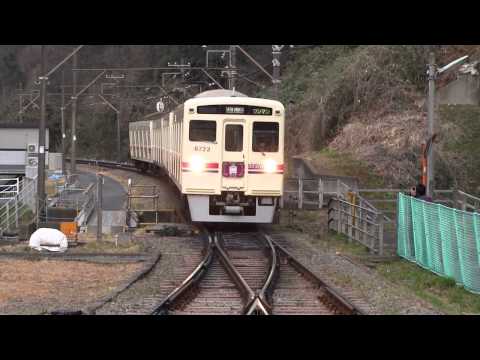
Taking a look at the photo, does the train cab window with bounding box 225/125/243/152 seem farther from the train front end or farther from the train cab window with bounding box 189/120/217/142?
the train cab window with bounding box 189/120/217/142

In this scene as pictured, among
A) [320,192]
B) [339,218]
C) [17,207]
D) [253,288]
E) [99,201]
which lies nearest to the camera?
[253,288]

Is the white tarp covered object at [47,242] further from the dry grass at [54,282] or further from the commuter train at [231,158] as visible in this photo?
the commuter train at [231,158]

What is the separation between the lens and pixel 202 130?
17.9m

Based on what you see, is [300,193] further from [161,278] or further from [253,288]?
[253,288]

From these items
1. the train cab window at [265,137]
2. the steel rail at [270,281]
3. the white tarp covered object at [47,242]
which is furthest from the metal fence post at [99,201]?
the train cab window at [265,137]

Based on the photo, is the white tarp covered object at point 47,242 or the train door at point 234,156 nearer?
the white tarp covered object at point 47,242

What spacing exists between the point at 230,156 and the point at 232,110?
1067 mm

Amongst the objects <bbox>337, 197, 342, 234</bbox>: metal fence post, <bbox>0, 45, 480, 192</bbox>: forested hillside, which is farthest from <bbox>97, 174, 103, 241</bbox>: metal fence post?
<bbox>0, 45, 480, 192</bbox>: forested hillside

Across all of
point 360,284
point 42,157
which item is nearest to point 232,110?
point 42,157

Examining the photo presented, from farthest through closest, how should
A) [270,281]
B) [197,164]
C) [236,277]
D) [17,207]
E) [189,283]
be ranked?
[17,207] → [197,164] → [236,277] → [270,281] → [189,283]

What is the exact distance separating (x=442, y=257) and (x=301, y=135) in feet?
71.8

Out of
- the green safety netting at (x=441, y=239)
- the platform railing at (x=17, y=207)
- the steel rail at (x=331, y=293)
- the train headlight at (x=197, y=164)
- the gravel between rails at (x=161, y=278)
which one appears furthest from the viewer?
the platform railing at (x=17, y=207)

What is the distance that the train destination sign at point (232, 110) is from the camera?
703 inches

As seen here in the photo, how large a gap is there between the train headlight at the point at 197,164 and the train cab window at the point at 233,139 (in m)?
0.65
